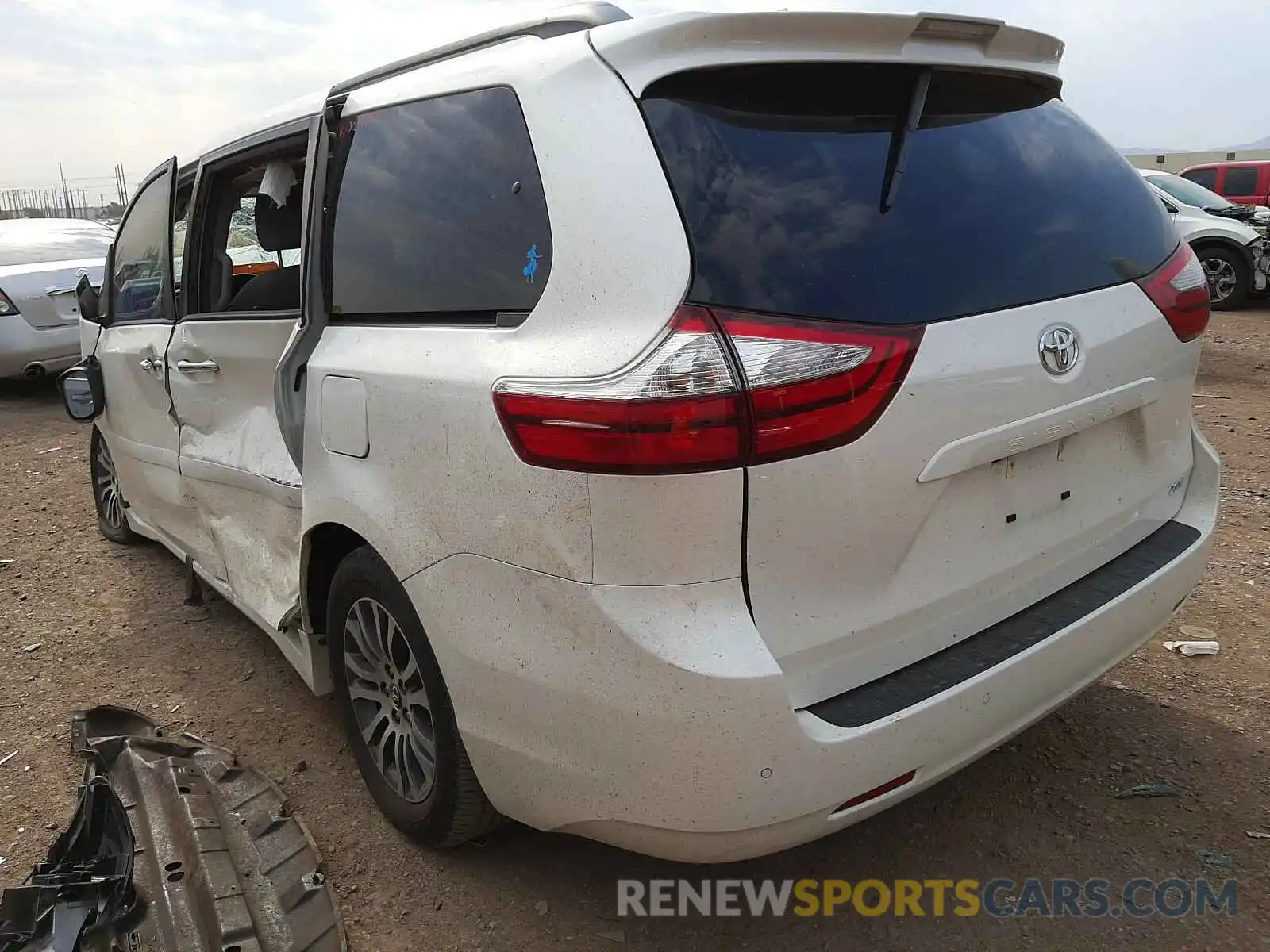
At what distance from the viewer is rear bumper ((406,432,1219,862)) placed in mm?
1676

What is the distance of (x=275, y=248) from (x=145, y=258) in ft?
3.40

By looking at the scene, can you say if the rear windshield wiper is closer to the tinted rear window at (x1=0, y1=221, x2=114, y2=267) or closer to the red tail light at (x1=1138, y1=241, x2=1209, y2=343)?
the red tail light at (x1=1138, y1=241, x2=1209, y2=343)

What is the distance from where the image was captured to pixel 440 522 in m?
2.01

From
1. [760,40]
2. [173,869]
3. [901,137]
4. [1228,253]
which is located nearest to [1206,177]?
[1228,253]

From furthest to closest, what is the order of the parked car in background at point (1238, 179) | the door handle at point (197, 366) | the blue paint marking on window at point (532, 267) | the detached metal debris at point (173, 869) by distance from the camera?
the parked car in background at point (1238, 179) < the door handle at point (197, 366) < the detached metal debris at point (173, 869) < the blue paint marking on window at point (532, 267)

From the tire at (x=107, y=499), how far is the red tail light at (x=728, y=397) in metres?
4.07

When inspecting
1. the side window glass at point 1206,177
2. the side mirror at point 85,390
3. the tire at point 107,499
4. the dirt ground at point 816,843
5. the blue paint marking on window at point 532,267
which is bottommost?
the dirt ground at point 816,843

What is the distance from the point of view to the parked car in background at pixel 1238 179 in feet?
53.9

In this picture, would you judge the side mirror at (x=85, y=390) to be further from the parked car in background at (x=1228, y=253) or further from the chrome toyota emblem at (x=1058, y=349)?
the parked car in background at (x=1228, y=253)

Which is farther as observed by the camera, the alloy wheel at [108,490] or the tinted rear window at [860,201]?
the alloy wheel at [108,490]

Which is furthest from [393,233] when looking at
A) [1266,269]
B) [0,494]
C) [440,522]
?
[1266,269]

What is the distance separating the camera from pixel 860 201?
6.03 feet

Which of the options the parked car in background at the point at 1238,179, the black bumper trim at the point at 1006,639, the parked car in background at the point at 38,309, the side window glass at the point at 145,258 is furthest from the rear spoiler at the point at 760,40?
the parked car in background at the point at 1238,179

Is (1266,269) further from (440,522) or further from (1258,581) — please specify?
(440,522)
